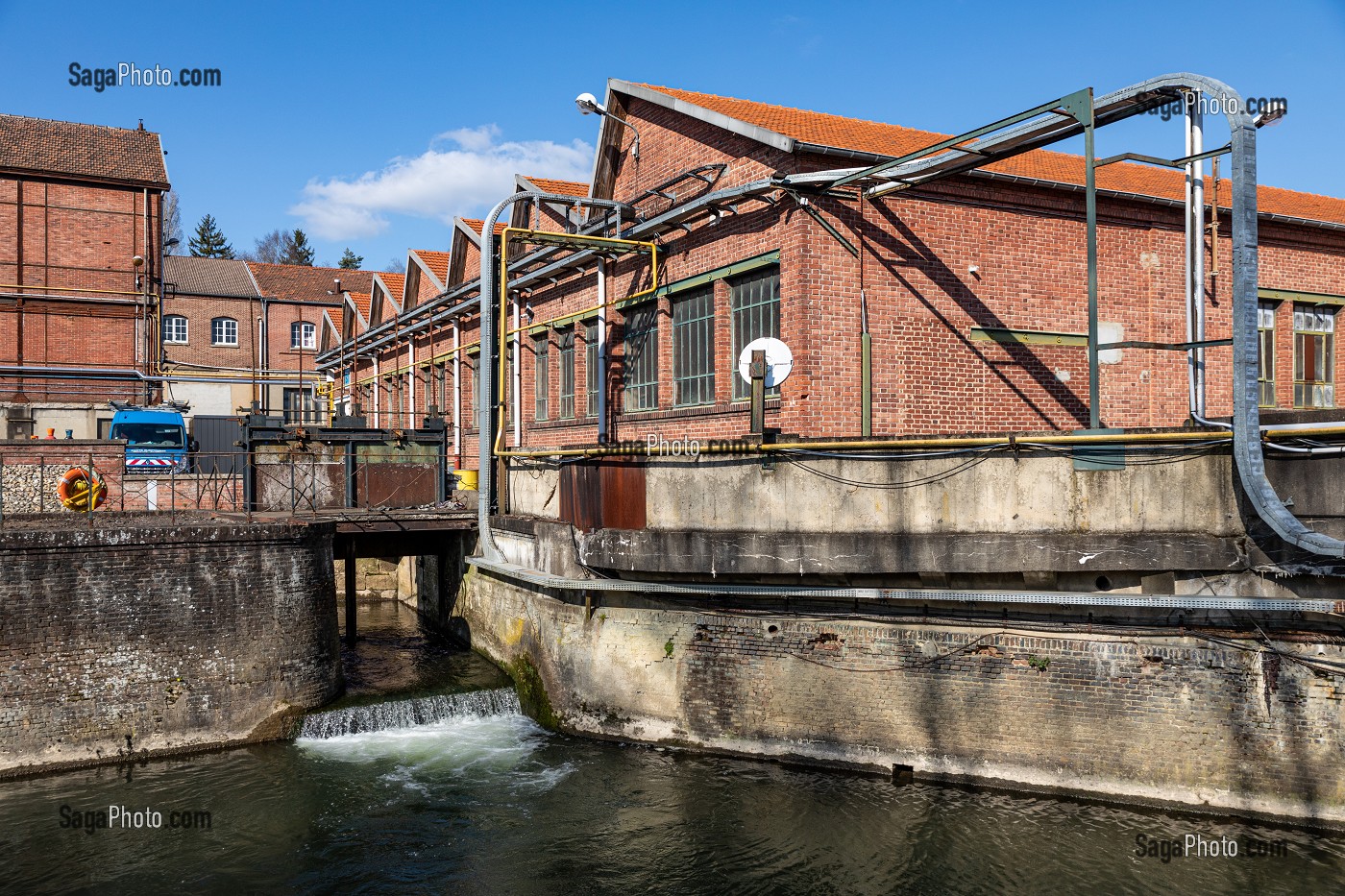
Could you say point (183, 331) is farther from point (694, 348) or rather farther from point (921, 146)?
point (921, 146)

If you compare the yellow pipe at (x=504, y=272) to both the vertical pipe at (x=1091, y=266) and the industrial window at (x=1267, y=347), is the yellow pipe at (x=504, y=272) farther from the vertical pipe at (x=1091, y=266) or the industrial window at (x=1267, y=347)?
the industrial window at (x=1267, y=347)

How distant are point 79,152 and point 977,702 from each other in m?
34.9

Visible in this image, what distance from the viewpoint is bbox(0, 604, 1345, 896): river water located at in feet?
→ 29.3

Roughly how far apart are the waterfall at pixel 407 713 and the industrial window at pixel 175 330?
3941 cm

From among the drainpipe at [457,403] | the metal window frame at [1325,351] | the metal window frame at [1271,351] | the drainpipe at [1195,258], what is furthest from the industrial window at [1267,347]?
the drainpipe at [457,403]

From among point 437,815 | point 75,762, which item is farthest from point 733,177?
point 75,762

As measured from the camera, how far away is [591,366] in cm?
1895

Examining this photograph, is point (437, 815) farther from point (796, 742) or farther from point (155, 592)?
point (155, 592)

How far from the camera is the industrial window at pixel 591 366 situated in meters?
18.8

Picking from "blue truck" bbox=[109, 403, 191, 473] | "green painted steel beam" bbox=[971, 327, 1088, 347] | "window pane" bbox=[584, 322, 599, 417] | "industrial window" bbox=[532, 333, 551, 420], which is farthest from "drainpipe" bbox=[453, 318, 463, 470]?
"green painted steel beam" bbox=[971, 327, 1088, 347]

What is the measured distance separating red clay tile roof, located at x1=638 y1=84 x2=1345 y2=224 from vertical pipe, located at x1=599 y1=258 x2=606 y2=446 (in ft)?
11.5

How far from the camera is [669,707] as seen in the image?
12406 mm

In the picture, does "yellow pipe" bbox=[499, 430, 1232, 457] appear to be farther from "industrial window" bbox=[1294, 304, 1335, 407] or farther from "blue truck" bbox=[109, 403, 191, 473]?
"blue truck" bbox=[109, 403, 191, 473]

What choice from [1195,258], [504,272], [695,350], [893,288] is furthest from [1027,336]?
[504,272]
